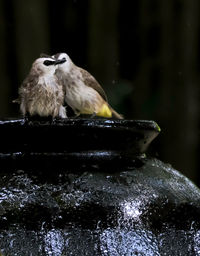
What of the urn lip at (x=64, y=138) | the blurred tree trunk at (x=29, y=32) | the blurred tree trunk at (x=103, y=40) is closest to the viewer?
the urn lip at (x=64, y=138)

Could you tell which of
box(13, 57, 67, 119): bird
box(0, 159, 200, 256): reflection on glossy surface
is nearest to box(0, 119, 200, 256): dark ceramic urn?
box(0, 159, 200, 256): reflection on glossy surface

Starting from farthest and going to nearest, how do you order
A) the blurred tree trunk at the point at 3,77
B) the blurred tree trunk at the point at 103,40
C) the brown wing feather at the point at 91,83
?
the blurred tree trunk at the point at 103,40 < the blurred tree trunk at the point at 3,77 < the brown wing feather at the point at 91,83

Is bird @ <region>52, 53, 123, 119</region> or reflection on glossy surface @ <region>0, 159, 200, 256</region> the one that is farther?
bird @ <region>52, 53, 123, 119</region>

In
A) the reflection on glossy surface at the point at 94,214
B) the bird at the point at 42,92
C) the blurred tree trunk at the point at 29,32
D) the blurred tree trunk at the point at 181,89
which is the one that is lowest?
the blurred tree trunk at the point at 181,89

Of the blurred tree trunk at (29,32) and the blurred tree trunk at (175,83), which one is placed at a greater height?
the blurred tree trunk at (29,32)

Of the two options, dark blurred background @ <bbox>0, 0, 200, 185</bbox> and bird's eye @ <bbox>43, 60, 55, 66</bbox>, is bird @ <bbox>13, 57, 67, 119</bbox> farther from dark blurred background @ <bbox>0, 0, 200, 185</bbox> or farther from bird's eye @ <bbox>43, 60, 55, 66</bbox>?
dark blurred background @ <bbox>0, 0, 200, 185</bbox>

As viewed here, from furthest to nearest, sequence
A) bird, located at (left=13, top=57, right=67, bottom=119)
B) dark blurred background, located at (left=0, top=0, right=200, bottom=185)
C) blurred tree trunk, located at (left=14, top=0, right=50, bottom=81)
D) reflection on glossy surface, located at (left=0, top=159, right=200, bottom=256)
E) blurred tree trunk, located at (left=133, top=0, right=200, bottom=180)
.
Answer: blurred tree trunk, located at (left=133, top=0, right=200, bottom=180)
dark blurred background, located at (left=0, top=0, right=200, bottom=185)
blurred tree trunk, located at (left=14, top=0, right=50, bottom=81)
bird, located at (left=13, top=57, right=67, bottom=119)
reflection on glossy surface, located at (left=0, top=159, right=200, bottom=256)

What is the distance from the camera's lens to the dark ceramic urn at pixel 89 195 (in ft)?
5.08

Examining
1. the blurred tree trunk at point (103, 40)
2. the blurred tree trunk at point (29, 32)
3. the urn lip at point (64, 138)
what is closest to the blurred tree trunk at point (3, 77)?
the blurred tree trunk at point (29, 32)

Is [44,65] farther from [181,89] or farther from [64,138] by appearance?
[181,89]

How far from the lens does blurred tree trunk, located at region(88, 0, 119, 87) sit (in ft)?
18.2

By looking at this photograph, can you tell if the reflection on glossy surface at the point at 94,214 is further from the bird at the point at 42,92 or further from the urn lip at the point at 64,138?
the bird at the point at 42,92

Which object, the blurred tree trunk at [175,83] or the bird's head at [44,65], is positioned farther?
the blurred tree trunk at [175,83]

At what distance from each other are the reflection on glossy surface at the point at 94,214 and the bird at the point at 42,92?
597mm
